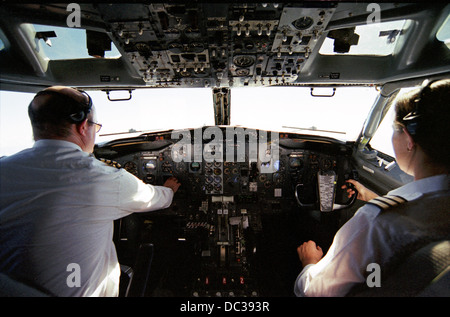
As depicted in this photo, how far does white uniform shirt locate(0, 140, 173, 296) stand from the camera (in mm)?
881

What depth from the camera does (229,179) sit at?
302 centimetres

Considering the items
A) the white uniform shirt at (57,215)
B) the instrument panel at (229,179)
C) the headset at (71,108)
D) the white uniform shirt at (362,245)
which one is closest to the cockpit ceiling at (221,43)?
the headset at (71,108)

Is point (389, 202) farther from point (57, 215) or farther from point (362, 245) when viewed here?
point (57, 215)

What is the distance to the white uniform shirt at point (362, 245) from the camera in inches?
27.2

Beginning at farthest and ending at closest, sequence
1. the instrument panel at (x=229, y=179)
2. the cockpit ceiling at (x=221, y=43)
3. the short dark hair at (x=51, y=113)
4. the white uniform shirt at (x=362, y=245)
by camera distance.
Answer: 1. the instrument panel at (x=229, y=179)
2. the cockpit ceiling at (x=221, y=43)
3. the short dark hair at (x=51, y=113)
4. the white uniform shirt at (x=362, y=245)

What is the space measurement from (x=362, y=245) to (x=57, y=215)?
1.42 m

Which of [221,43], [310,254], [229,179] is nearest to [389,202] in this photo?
[310,254]

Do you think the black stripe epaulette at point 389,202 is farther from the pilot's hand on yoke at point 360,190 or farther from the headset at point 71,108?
the headset at point 71,108

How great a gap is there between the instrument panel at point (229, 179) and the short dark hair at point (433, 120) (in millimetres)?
1928

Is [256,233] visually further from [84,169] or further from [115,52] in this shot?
[115,52]

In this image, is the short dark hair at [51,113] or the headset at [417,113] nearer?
the headset at [417,113]

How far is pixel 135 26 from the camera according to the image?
1537 millimetres

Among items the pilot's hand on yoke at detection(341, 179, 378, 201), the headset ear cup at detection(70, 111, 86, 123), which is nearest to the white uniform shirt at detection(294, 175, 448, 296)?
the pilot's hand on yoke at detection(341, 179, 378, 201)
